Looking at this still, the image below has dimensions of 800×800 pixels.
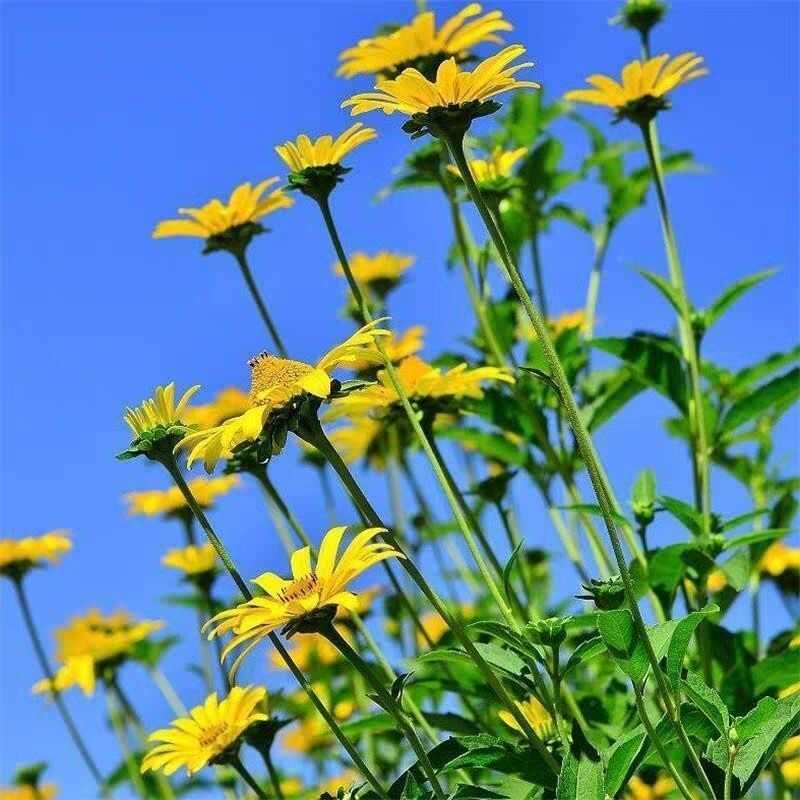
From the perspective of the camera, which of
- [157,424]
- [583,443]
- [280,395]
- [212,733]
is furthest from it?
[212,733]

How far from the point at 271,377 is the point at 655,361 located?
1036 mm

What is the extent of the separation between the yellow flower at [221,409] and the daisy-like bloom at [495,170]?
84cm

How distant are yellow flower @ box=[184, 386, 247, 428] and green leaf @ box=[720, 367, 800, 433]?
1.12 meters

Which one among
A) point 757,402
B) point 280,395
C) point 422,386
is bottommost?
point 757,402

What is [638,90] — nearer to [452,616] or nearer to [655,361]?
[655,361]

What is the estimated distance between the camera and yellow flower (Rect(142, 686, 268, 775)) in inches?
81.0

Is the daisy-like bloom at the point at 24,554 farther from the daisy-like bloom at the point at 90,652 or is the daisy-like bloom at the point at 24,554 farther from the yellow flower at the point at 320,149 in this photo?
the yellow flower at the point at 320,149

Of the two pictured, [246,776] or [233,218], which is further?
[233,218]

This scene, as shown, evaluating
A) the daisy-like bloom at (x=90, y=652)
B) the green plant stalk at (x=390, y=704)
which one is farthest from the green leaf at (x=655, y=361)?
the daisy-like bloom at (x=90, y=652)

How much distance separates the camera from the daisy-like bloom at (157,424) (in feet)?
6.18

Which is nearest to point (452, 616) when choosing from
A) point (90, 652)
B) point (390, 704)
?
point (390, 704)

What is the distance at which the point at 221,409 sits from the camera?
324 cm

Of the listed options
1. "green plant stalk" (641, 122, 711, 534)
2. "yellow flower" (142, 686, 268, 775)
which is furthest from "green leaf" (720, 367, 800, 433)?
"yellow flower" (142, 686, 268, 775)

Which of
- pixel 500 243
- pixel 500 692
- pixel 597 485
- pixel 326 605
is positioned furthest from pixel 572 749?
pixel 500 243
